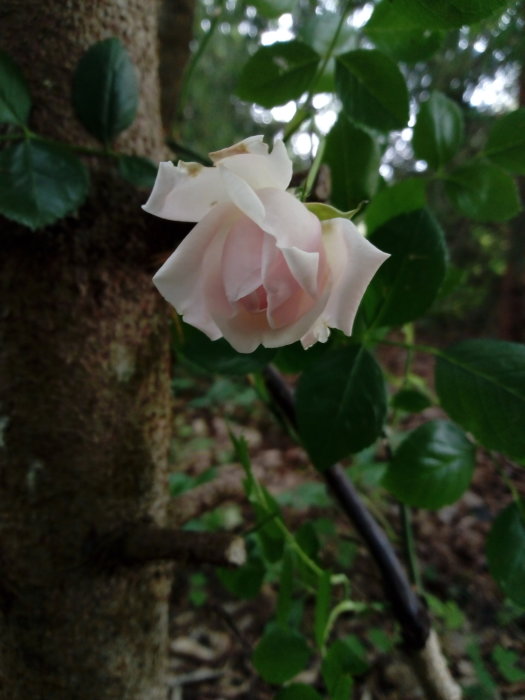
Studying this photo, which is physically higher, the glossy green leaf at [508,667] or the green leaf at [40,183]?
the green leaf at [40,183]

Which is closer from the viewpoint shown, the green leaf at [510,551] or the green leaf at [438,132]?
the green leaf at [510,551]

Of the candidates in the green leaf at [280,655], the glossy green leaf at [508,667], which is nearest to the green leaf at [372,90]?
the green leaf at [280,655]

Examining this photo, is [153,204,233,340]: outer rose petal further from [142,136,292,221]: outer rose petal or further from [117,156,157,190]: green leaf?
[117,156,157,190]: green leaf

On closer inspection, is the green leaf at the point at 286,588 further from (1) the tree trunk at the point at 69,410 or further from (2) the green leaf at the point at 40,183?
(2) the green leaf at the point at 40,183

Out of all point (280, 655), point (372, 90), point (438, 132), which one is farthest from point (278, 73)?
point (280, 655)

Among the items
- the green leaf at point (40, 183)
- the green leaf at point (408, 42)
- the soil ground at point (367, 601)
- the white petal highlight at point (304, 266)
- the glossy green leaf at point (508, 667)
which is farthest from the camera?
the soil ground at point (367, 601)

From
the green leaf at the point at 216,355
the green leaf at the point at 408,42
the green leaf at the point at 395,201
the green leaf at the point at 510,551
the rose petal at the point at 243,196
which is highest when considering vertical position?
the green leaf at the point at 408,42
